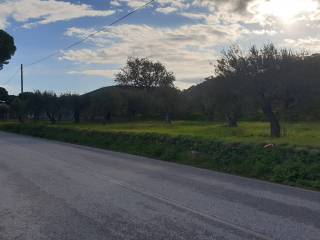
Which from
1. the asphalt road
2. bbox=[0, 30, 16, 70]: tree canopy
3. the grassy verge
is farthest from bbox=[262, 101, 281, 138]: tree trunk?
bbox=[0, 30, 16, 70]: tree canopy

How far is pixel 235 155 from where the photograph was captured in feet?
59.1

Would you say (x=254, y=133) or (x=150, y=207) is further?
(x=254, y=133)

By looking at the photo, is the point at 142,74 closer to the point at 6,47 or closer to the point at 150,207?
the point at 6,47

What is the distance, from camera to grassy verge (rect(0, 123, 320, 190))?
14355 mm

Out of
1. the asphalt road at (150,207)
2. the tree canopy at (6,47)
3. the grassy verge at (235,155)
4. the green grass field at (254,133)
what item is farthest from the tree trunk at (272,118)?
the tree canopy at (6,47)

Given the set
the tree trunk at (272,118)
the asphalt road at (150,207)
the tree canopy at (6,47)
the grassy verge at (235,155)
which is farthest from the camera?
the tree canopy at (6,47)

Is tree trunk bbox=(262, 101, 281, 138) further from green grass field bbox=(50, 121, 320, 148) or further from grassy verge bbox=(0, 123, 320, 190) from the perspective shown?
grassy verge bbox=(0, 123, 320, 190)

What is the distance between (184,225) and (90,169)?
908 cm

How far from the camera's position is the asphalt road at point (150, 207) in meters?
7.58

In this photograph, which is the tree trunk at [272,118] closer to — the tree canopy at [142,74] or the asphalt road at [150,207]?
the asphalt road at [150,207]

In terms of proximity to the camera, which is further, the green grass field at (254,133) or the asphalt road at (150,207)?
the green grass field at (254,133)

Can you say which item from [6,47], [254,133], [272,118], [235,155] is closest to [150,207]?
[235,155]

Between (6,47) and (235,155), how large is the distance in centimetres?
6632

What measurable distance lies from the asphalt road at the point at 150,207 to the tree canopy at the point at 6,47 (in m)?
65.4
